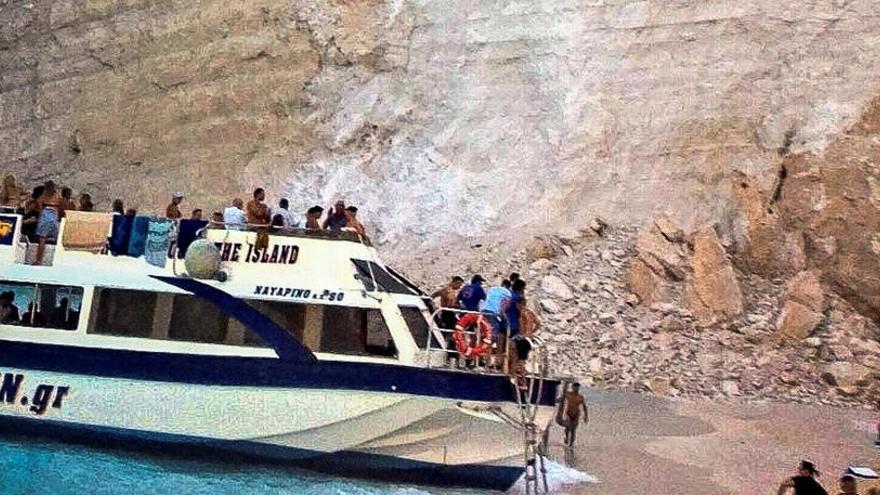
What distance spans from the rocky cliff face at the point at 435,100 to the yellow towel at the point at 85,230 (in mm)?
11420

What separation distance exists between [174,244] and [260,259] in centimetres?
101

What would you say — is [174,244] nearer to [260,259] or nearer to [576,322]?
[260,259]

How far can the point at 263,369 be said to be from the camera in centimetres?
1244

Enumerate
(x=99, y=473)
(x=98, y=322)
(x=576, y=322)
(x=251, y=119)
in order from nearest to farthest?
1. (x=99, y=473)
2. (x=98, y=322)
3. (x=576, y=322)
4. (x=251, y=119)

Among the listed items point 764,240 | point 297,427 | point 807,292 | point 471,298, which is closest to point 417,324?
point 471,298

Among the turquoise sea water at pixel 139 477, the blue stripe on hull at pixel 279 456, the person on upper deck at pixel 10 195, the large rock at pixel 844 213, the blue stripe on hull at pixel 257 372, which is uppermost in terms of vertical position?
the large rock at pixel 844 213

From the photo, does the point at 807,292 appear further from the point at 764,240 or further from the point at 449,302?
the point at 449,302

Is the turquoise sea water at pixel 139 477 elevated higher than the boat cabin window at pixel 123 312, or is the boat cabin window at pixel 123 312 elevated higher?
the boat cabin window at pixel 123 312

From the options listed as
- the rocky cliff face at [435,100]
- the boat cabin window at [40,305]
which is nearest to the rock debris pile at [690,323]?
the rocky cliff face at [435,100]

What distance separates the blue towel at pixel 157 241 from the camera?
13.3m

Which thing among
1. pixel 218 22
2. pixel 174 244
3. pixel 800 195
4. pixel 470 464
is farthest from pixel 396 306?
pixel 218 22

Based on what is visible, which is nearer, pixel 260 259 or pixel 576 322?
pixel 260 259

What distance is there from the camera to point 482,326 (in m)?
12.4

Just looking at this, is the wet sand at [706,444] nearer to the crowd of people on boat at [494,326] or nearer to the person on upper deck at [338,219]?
the crowd of people on boat at [494,326]
